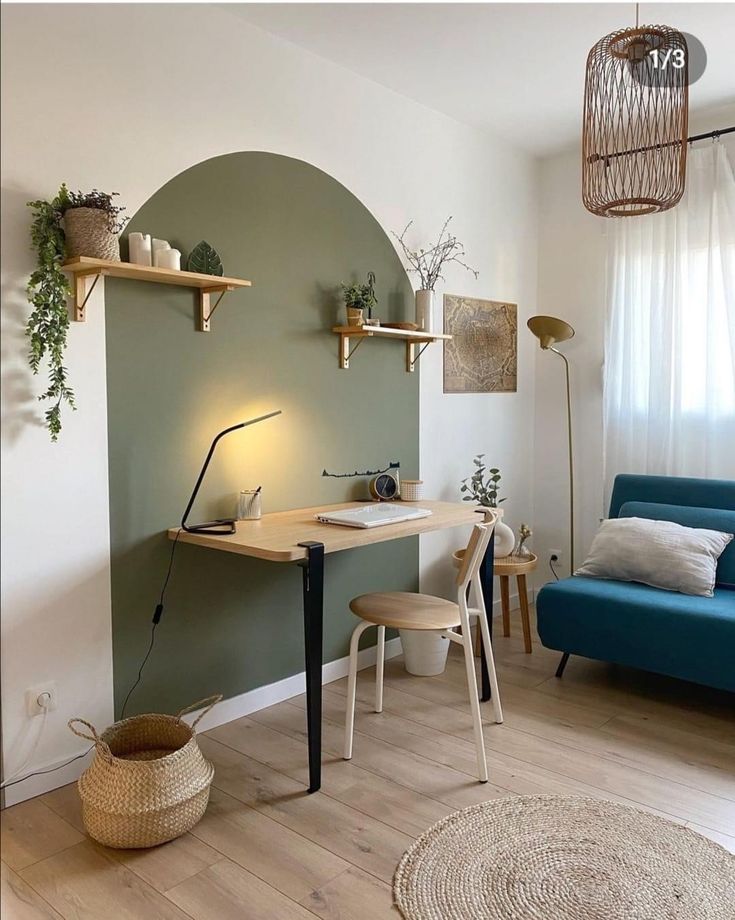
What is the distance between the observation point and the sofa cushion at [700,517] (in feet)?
10.9

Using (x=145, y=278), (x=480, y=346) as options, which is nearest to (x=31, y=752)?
(x=145, y=278)

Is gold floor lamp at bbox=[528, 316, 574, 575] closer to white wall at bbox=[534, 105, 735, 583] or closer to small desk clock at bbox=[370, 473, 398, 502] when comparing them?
white wall at bbox=[534, 105, 735, 583]

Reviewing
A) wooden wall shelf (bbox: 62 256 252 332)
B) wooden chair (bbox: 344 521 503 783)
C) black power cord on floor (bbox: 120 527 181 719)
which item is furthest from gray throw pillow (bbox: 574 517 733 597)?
wooden wall shelf (bbox: 62 256 252 332)

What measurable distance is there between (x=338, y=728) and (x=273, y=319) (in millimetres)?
1570

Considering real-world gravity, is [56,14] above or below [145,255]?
above

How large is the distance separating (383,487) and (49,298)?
1.62 m

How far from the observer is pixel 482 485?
404 centimetres

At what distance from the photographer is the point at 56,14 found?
2.09m

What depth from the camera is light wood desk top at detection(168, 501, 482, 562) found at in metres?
2.34

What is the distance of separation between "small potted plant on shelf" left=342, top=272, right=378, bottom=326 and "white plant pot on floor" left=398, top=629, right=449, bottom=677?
135 centimetres

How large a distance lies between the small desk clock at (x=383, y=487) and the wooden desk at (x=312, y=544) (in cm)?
36

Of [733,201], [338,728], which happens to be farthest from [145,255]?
[733,201]

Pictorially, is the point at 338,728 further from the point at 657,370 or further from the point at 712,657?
the point at 657,370

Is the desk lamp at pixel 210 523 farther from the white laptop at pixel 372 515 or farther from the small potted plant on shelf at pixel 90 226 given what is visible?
the small potted plant on shelf at pixel 90 226
